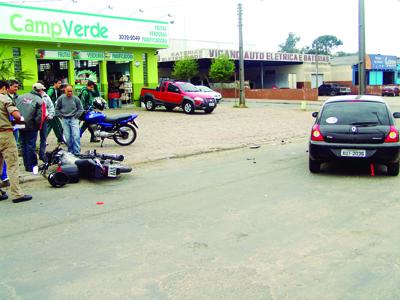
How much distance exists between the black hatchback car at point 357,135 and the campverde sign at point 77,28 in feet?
65.1

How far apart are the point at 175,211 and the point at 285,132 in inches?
448

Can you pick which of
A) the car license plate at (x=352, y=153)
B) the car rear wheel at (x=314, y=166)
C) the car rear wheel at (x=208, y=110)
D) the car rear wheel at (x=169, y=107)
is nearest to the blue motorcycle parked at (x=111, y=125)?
the car rear wheel at (x=314, y=166)

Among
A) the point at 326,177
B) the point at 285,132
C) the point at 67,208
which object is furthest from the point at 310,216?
the point at 285,132

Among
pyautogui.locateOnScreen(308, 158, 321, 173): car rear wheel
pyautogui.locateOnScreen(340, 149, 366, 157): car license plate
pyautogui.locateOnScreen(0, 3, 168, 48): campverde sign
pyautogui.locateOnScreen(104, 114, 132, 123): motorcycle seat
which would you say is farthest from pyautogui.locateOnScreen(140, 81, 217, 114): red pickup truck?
pyautogui.locateOnScreen(340, 149, 366, 157): car license plate

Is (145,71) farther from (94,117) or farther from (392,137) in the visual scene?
(392,137)

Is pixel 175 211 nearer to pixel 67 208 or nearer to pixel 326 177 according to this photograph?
pixel 67 208

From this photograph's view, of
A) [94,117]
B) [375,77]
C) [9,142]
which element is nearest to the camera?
[9,142]

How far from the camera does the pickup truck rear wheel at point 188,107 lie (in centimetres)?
2561

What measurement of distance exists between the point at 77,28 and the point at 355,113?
21.6 m

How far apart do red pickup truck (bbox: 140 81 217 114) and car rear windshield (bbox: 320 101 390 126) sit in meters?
16.3

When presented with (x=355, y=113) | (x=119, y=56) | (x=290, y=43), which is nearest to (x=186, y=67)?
(x=119, y=56)

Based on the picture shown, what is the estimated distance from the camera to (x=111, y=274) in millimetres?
4520

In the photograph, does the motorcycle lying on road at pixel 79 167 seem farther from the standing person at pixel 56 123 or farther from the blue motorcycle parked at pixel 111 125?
the blue motorcycle parked at pixel 111 125

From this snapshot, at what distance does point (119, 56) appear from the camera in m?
30.5
